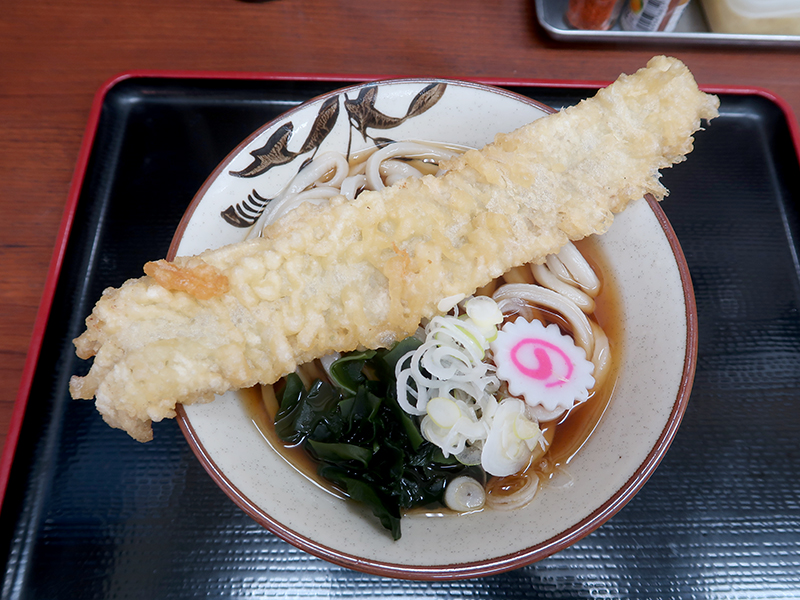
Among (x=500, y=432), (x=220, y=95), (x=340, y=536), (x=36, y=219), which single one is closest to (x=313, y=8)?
(x=220, y=95)

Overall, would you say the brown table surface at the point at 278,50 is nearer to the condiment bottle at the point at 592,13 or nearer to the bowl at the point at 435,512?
the condiment bottle at the point at 592,13

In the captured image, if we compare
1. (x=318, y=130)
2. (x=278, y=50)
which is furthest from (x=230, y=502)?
(x=278, y=50)

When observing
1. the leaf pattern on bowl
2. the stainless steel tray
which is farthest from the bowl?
the stainless steel tray

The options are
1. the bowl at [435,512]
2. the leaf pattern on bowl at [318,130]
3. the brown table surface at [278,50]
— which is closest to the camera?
the bowl at [435,512]

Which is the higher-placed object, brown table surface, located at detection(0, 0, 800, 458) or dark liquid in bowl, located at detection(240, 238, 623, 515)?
brown table surface, located at detection(0, 0, 800, 458)

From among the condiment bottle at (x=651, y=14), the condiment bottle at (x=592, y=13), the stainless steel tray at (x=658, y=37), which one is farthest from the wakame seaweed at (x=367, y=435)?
the condiment bottle at (x=651, y=14)

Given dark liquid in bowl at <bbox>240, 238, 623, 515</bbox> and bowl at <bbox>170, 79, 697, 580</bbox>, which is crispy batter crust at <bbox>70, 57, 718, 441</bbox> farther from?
dark liquid in bowl at <bbox>240, 238, 623, 515</bbox>
